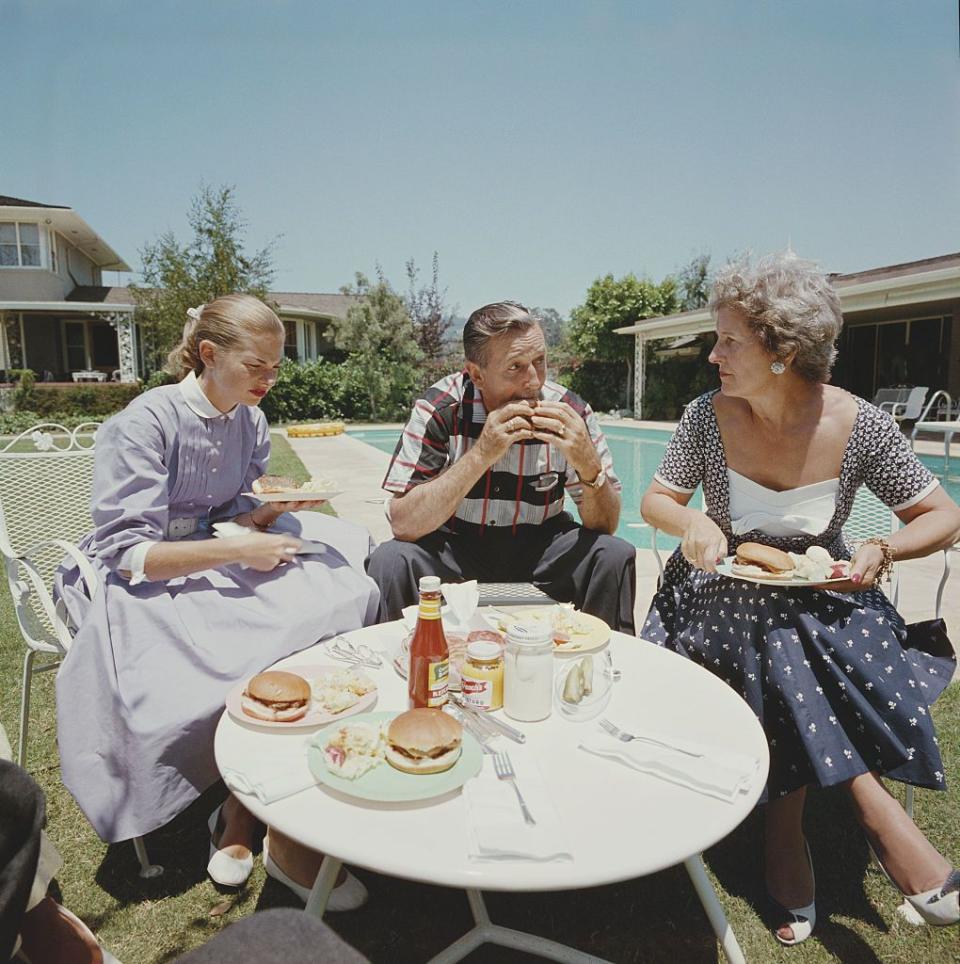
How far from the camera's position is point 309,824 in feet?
3.67

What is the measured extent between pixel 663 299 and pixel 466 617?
27657 mm

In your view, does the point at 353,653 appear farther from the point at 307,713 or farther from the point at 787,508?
the point at 787,508

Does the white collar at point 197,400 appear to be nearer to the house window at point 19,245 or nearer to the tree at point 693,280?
the house window at point 19,245

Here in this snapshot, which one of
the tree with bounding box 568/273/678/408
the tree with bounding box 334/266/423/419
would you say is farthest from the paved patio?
the tree with bounding box 568/273/678/408

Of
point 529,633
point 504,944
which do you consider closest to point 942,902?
point 504,944

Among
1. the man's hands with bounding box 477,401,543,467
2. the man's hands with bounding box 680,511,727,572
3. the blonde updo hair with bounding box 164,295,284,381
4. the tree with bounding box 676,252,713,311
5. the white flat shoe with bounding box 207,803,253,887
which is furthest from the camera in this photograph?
the tree with bounding box 676,252,713,311

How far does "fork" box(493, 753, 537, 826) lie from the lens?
→ 1180mm

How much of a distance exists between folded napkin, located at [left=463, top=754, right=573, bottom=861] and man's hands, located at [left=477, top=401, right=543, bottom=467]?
1225 millimetres

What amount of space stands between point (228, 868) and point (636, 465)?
457 inches

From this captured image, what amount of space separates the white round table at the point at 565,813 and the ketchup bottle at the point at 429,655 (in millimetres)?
138

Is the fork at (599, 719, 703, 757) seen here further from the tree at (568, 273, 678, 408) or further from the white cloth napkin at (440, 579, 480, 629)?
the tree at (568, 273, 678, 408)

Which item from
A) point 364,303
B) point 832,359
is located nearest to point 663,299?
point 364,303

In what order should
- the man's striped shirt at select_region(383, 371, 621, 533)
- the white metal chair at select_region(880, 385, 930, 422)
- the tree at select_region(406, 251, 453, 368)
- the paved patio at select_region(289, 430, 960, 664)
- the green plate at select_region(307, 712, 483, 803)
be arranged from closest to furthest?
the green plate at select_region(307, 712, 483, 803) → the man's striped shirt at select_region(383, 371, 621, 533) → the paved patio at select_region(289, 430, 960, 664) → the white metal chair at select_region(880, 385, 930, 422) → the tree at select_region(406, 251, 453, 368)

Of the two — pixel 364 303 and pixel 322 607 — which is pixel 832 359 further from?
pixel 364 303
